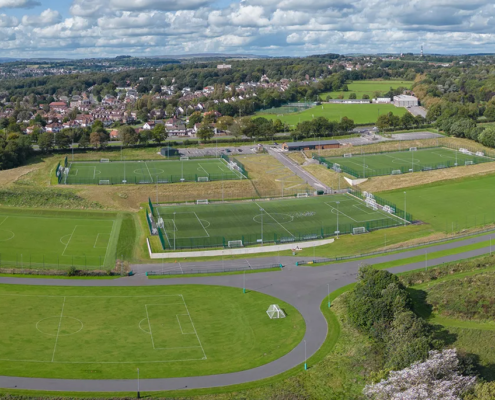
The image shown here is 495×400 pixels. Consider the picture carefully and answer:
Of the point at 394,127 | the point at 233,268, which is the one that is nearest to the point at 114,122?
the point at 394,127

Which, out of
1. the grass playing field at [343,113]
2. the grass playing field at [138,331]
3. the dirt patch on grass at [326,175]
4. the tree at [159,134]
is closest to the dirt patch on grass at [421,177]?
the dirt patch on grass at [326,175]

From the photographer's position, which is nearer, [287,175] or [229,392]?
[229,392]

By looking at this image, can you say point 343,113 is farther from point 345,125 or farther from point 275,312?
point 275,312

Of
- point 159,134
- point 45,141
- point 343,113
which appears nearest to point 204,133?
point 159,134

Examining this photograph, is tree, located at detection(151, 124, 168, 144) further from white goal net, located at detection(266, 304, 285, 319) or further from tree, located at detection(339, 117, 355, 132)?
white goal net, located at detection(266, 304, 285, 319)

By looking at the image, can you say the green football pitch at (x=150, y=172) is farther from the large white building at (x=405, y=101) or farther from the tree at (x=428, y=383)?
the large white building at (x=405, y=101)

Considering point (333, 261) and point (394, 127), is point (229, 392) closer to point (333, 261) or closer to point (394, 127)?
point (333, 261)

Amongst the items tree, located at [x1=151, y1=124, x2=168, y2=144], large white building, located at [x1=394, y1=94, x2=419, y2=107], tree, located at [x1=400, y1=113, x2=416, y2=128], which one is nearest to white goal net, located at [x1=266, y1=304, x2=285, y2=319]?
tree, located at [x1=151, y1=124, x2=168, y2=144]
